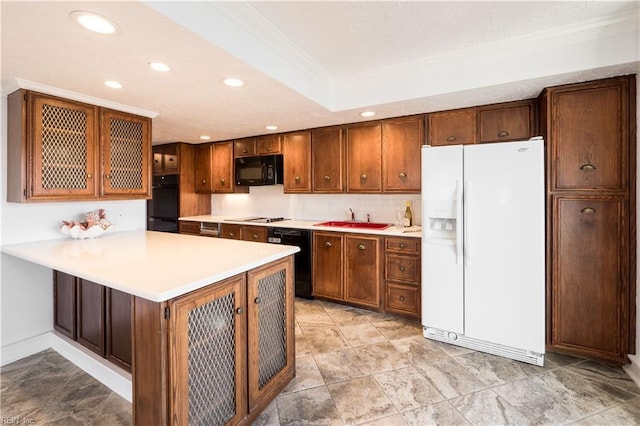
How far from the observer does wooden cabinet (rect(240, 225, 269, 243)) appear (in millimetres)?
3975

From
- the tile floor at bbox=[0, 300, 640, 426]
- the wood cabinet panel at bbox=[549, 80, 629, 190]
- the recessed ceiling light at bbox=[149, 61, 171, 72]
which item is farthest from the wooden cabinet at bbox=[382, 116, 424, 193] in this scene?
the recessed ceiling light at bbox=[149, 61, 171, 72]

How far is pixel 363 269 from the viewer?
3338 millimetres

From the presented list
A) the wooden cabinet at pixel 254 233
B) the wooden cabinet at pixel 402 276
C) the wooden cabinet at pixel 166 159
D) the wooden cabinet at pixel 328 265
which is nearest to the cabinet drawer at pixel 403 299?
the wooden cabinet at pixel 402 276

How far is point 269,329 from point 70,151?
2.11m

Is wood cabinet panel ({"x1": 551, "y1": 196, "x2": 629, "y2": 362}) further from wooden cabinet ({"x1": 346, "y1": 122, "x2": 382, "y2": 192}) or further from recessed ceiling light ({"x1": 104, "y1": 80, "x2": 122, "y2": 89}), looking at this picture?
recessed ceiling light ({"x1": 104, "y1": 80, "x2": 122, "y2": 89})

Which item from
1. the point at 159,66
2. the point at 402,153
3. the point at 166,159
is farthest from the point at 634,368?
the point at 166,159

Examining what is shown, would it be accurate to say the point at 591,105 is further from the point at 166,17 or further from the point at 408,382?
the point at 166,17

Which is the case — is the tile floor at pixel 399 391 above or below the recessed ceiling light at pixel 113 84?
below

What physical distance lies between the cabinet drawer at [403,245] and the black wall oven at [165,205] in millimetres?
3421

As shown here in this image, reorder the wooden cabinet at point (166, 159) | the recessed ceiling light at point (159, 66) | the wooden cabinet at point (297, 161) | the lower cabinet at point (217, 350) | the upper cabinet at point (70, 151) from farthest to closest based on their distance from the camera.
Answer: the wooden cabinet at point (166, 159)
the wooden cabinet at point (297, 161)
the upper cabinet at point (70, 151)
the recessed ceiling light at point (159, 66)
the lower cabinet at point (217, 350)

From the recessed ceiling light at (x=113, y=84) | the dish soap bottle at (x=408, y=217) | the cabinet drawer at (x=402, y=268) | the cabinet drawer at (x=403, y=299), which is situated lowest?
the cabinet drawer at (x=403, y=299)

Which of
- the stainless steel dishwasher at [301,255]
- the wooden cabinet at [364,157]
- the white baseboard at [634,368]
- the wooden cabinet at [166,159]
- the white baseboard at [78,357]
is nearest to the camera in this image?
the white baseboard at [78,357]

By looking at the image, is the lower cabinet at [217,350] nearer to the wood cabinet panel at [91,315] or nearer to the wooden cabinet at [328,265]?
the wood cabinet panel at [91,315]

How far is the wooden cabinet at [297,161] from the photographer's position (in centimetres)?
394
